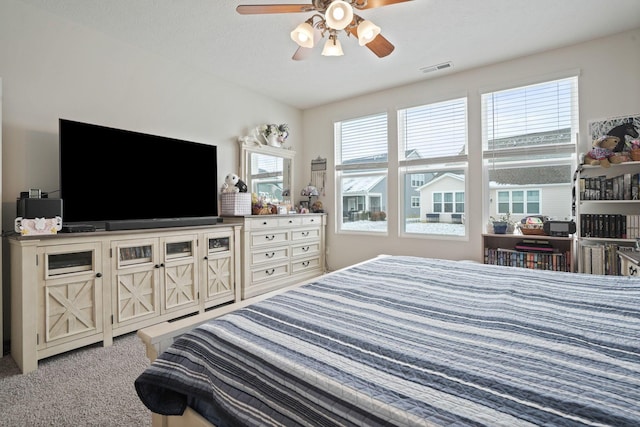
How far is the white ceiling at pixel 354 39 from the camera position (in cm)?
244

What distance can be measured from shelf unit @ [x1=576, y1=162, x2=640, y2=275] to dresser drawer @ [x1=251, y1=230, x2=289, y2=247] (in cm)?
309

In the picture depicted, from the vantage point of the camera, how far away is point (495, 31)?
2.79 meters

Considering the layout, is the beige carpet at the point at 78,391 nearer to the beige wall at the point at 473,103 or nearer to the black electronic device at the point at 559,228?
the beige wall at the point at 473,103

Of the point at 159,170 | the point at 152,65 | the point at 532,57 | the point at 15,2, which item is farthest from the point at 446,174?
the point at 15,2

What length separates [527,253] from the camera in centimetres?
312

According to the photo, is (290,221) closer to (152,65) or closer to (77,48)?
(152,65)

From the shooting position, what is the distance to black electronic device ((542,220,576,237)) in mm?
2916

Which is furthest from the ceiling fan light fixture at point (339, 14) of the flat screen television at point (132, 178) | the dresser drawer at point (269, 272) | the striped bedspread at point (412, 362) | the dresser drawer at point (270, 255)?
the dresser drawer at point (269, 272)

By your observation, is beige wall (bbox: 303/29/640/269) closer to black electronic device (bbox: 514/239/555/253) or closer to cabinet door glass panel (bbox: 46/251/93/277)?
black electronic device (bbox: 514/239/555/253)

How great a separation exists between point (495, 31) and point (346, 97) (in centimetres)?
208

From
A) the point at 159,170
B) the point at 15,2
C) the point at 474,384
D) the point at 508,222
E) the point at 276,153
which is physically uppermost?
the point at 15,2

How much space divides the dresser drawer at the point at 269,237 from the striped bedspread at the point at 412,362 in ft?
7.52

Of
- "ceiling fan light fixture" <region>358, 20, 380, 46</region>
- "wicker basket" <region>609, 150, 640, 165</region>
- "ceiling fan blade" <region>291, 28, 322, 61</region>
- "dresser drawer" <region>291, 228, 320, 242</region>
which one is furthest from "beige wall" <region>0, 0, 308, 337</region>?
"wicker basket" <region>609, 150, 640, 165</region>

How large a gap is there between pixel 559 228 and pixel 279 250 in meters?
3.02
